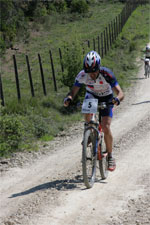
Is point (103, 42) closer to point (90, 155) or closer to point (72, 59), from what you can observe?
point (72, 59)

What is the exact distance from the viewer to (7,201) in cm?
607

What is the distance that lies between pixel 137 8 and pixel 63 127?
55442mm

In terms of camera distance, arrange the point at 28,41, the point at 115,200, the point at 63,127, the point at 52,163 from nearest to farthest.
Answer: the point at 115,200 → the point at 52,163 → the point at 63,127 → the point at 28,41

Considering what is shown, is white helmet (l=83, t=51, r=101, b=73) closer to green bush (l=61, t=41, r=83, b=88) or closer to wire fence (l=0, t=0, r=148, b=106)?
wire fence (l=0, t=0, r=148, b=106)

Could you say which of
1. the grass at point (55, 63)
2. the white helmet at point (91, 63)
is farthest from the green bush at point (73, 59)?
the white helmet at point (91, 63)

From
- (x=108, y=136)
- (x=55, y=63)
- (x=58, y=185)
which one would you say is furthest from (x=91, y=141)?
(x=55, y=63)

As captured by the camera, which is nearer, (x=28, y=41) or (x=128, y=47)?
(x=128, y=47)

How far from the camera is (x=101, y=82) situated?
6.39m

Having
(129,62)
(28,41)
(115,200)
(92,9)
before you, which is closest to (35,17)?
(28,41)

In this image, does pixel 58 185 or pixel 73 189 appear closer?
pixel 73 189

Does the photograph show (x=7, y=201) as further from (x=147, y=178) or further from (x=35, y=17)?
(x=35, y=17)

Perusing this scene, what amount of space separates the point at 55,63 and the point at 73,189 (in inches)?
776

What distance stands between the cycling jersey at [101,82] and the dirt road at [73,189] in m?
1.60

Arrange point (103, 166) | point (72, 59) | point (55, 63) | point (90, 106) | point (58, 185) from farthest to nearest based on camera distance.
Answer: point (55, 63) < point (72, 59) < point (103, 166) < point (58, 185) < point (90, 106)
